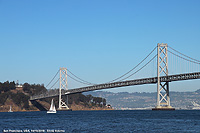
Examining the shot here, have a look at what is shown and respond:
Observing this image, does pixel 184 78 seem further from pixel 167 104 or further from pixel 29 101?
pixel 29 101

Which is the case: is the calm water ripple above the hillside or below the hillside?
below

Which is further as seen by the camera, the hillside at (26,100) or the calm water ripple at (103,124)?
the hillside at (26,100)

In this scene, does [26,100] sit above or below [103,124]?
above

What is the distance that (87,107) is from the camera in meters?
167

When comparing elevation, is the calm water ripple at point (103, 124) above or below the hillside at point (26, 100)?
below

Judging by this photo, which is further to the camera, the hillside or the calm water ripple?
the hillside

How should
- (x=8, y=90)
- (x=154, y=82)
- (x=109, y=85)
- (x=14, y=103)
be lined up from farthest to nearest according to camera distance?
1. (x=8, y=90)
2. (x=14, y=103)
3. (x=109, y=85)
4. (x=154, y=82)

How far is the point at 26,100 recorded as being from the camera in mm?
142375

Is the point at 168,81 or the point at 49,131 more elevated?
the point at 168,81

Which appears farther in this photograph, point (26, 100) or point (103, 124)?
point (26, 100)

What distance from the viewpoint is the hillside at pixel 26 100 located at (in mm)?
138625

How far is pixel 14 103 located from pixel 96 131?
4249 inches

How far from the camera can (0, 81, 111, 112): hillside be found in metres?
139

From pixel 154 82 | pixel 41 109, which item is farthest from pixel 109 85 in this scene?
pixel 41 109
